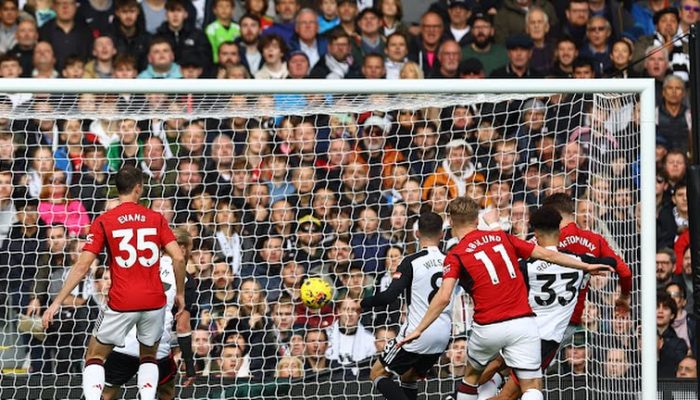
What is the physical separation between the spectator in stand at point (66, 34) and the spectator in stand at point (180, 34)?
69cm

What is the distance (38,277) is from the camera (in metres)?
11.4

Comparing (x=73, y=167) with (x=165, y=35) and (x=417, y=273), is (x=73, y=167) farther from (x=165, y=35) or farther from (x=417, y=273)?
(x=417, y=273)

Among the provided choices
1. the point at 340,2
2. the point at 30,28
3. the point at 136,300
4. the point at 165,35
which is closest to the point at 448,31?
the point at 340,2

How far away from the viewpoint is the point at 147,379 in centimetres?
955

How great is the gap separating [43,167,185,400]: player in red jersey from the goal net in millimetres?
1600

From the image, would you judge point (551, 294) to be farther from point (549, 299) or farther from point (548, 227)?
point (548, 227)

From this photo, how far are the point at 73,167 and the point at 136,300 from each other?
2.88 meters

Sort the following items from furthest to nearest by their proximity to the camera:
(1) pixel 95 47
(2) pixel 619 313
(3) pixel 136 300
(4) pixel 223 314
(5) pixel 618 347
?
(1) pixel 95 47 < (4) pixel 223 314 < (5) pixel 618 347 < (2) pixel 619 313 < (3) pixel 136 300

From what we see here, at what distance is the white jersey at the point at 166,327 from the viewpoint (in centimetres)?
991

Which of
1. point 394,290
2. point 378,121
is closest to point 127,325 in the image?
point 394,290

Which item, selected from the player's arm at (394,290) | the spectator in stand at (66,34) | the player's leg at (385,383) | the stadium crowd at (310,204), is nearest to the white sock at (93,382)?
the stadium crowd at (310,204)

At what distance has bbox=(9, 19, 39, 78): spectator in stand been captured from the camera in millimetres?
13016

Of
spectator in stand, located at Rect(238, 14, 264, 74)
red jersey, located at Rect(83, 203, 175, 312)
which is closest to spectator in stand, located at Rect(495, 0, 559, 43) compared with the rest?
spectator in stand, located at Rect(238, 14, 264, 74)

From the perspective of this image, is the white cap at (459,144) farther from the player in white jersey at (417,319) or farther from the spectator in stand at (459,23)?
the spectator in stand at (459,23)
